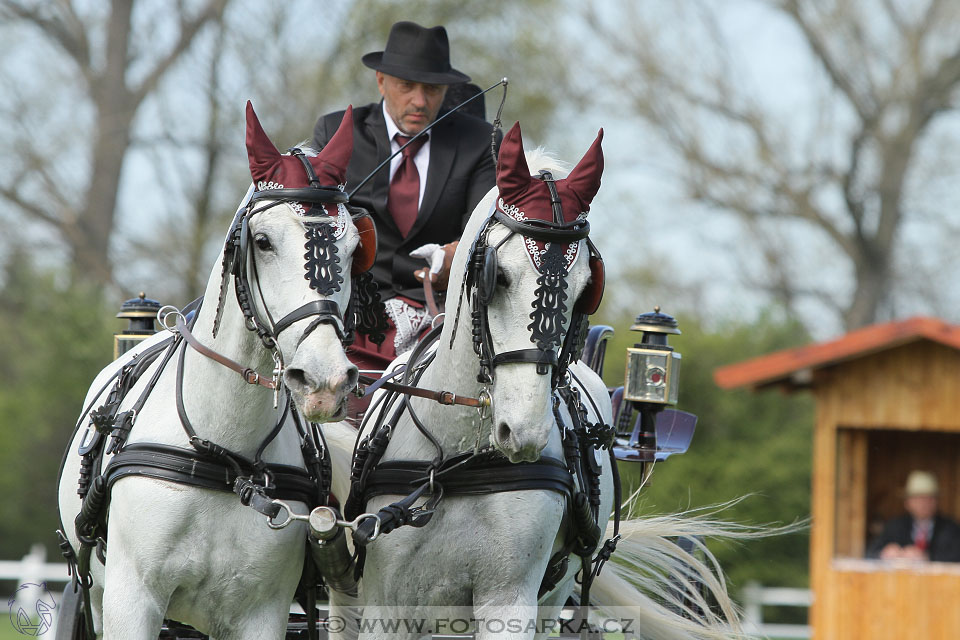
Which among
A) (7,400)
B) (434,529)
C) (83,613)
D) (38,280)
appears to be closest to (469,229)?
(434,529)

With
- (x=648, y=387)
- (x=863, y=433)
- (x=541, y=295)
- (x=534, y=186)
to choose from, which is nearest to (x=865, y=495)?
(x=863, y=433)

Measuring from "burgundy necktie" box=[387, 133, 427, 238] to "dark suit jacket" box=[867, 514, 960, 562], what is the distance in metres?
7.44

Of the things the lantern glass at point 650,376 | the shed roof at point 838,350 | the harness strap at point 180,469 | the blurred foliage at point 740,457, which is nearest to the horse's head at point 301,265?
the harness strap at point 180,469

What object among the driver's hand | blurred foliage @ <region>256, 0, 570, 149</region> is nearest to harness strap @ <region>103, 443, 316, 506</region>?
the driver's hand

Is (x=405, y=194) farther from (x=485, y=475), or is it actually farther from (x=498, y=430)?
(x=498, y=430)

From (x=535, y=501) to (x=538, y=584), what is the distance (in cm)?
28

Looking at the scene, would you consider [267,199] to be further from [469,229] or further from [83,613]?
[83,613]

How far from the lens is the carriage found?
11.2ft

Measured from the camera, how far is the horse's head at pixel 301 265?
128 inches

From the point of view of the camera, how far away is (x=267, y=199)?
11.5 ft

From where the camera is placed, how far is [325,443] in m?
4.24

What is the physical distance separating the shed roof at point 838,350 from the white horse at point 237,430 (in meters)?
7.85

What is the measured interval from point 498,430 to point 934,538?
855 cm

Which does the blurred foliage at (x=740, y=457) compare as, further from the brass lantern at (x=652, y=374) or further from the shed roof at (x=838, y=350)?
the brass lantern at (x=652, y=374)
